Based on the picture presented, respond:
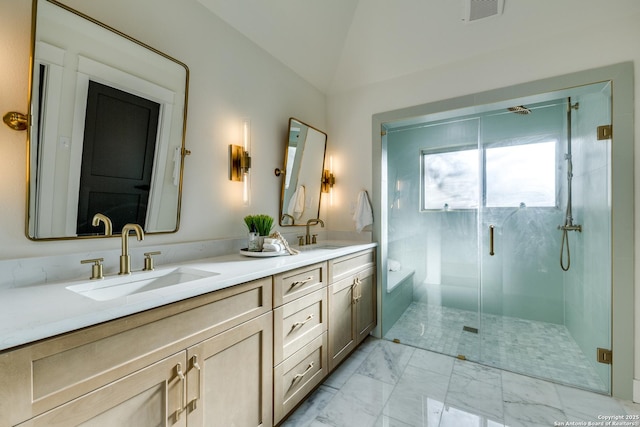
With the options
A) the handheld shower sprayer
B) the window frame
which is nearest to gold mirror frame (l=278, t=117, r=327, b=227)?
the window frame

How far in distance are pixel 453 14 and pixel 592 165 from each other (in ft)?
4.99

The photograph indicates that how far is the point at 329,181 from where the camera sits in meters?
2.94

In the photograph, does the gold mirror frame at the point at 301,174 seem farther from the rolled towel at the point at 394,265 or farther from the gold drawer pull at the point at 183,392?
the gold drawer pull at the point at 183,392

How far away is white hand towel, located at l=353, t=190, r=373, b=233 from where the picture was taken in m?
2.67

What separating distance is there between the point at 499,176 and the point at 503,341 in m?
1.39

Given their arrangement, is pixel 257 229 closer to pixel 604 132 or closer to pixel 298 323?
pixel 298 323

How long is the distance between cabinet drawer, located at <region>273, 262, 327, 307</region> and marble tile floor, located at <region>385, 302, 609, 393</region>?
1332mm

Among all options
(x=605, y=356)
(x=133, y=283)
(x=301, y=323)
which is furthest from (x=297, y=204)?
(x=605, y=356)

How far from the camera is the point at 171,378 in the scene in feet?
3.24

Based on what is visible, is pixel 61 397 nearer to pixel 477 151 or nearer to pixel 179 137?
pixel 179 137

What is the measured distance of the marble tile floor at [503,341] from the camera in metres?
2.08

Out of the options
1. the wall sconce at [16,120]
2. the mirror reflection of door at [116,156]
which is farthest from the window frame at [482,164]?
the wall sconce at [16,120]

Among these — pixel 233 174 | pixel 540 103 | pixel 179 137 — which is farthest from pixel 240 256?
pixel 540 103

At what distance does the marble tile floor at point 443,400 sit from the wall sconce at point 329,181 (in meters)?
1.58
